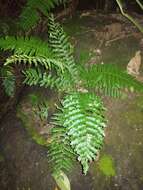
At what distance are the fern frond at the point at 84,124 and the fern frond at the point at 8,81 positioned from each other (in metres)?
1.29

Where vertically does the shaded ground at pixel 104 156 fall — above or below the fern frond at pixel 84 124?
below

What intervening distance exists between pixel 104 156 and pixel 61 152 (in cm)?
51

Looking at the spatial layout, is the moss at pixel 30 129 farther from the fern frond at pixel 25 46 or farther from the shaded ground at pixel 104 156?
the fern frond at pixel 25 46

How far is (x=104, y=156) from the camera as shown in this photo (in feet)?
12.8

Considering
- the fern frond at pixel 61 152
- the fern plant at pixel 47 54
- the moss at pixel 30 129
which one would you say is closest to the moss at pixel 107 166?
the fern frond at pixel 61 152

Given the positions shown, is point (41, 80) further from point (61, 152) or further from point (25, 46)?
point (61, 152)

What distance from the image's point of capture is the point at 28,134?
166 inches

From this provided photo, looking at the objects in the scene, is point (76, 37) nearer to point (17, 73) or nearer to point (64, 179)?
point (17, 73)

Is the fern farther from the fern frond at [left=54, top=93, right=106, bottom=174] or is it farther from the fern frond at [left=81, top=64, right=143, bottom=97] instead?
the fern frond at [left=54, top=93, right=106, bottom=174]

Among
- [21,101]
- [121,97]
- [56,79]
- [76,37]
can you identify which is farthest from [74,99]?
[76,37]

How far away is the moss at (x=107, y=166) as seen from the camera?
3.78 m

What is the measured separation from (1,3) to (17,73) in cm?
139

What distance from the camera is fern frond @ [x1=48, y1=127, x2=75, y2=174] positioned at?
12.2ft

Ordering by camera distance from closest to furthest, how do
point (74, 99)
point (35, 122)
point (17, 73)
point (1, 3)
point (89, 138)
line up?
point (89, 138)
point (74, 99)
point (35, 122)
point (17, 73)
point (1, 3)
